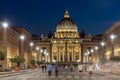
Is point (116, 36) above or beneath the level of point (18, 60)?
above

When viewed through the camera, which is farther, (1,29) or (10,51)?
(10,51)

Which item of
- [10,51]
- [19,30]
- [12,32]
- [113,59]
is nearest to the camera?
[113,59]

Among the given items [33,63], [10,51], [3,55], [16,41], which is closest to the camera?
[3,55]

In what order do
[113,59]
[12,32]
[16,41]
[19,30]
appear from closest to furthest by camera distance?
[113,59], [12,32], [16,41], [19,30]

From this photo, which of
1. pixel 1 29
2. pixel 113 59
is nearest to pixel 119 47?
pixel 1 29

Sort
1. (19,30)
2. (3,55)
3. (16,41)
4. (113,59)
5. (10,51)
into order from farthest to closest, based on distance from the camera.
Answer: (19,30) → (16,41) → (10,51) → (113,59) → (3,55)

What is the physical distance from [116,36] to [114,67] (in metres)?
85.7

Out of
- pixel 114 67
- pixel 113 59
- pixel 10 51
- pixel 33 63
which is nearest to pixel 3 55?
pixel 114 67

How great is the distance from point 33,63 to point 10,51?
552 inches

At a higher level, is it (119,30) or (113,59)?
(119,30)

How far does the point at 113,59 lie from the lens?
80.1 metres

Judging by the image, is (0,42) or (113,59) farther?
(0,42)

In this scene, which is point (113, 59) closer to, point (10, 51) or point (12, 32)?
point (10, 51)

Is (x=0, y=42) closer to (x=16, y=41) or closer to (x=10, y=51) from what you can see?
(x=10, y=51)
